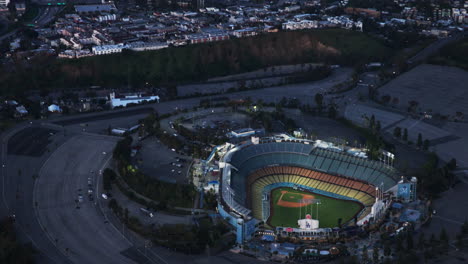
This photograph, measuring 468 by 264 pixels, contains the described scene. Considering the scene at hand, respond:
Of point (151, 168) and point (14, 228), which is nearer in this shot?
point (14, 228)

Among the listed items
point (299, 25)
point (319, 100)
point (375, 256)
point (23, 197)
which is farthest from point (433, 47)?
point (23, 197)

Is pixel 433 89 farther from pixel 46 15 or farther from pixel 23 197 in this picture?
pixel 46 15

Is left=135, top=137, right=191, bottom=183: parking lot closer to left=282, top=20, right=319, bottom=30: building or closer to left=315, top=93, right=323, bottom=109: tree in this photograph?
left=315, top=93, right=323, bottom=109: tree

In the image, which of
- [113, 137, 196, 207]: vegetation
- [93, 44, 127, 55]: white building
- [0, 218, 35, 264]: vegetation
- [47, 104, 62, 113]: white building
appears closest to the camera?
[0, 218, 35, 264]: vegetation

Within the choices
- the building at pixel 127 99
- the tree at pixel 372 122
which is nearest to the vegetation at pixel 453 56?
the tree at pixel 372 122

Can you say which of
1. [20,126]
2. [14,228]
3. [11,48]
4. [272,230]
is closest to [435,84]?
[272,230]

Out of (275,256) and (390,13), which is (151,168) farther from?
(390,13)

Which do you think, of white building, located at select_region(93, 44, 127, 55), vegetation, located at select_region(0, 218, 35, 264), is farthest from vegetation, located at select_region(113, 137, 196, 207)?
white building, located at select_region(93, 44, 127, 55)
